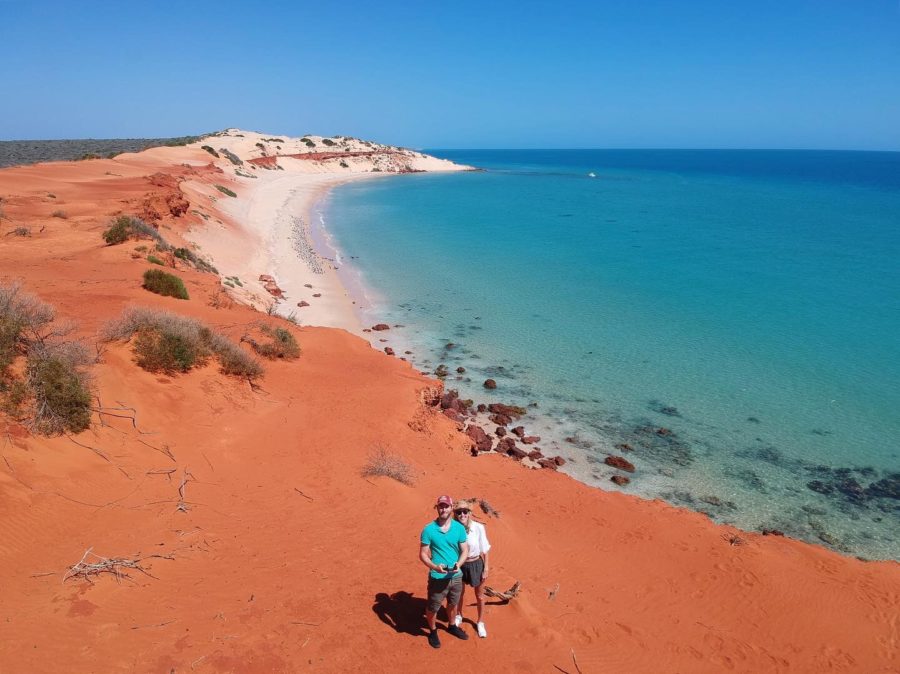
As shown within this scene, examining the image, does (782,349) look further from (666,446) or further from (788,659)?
(788,659)

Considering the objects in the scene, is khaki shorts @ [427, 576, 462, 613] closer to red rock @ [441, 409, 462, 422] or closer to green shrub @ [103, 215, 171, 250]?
red rock @ [441, 409, 462, 422]

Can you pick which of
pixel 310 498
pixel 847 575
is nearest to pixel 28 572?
pixel 310 498

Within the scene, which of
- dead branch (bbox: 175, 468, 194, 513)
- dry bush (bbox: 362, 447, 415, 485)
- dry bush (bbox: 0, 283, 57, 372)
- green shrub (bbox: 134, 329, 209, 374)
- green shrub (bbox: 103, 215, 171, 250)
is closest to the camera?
dead branch (bbox: 175, 468, 194, 513)

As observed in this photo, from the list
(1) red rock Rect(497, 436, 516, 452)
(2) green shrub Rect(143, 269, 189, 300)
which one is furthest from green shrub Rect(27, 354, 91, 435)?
(1) red rock Rect(497, 436, 516, 452)

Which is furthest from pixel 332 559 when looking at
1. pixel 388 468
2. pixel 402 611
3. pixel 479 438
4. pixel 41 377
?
pixel 479 438

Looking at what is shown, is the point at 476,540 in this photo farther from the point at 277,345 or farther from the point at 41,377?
the point at 277,345

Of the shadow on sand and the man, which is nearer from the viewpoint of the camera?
the man
